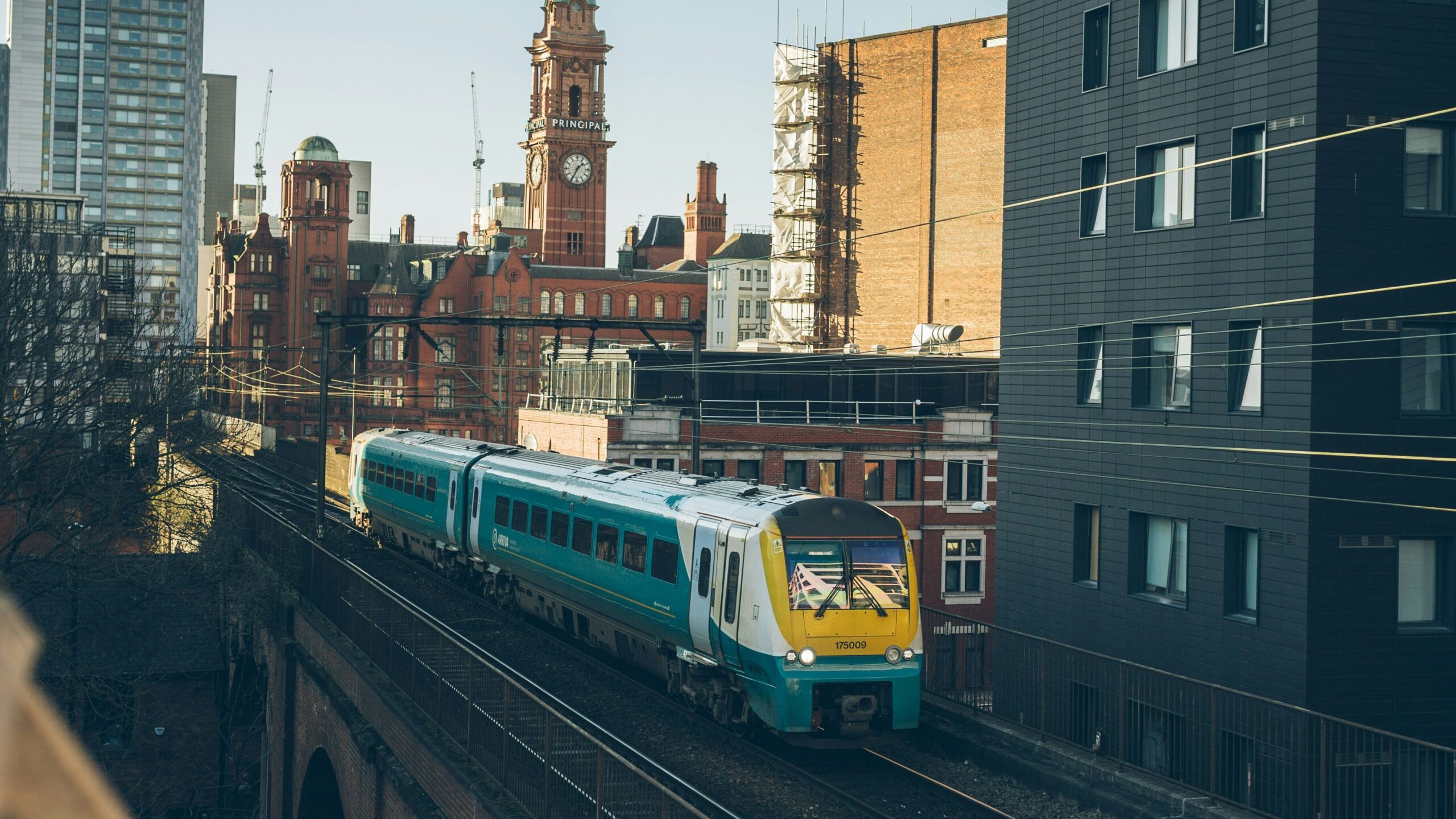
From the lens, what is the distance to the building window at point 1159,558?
859 inches

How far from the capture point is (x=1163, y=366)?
22719 millimetres

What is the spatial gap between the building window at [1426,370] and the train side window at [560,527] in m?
13.3

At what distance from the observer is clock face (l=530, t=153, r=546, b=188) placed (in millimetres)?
130500

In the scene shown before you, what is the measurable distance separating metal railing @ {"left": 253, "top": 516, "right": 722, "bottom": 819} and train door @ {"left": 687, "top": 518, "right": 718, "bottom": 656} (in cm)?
187

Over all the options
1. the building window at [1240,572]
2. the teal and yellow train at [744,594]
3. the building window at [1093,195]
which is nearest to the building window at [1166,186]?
the building window at [1093,195]

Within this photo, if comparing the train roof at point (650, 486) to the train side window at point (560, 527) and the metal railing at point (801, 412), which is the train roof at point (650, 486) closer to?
the train side window at point (560, 527)

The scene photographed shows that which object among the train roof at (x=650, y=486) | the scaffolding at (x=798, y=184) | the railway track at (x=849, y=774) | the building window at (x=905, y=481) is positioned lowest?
the railway track at (x=849, y=774)

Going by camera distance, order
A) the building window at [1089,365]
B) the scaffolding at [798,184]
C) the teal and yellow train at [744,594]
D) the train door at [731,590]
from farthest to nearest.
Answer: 1. the scaffolding at [798,184]
2. the building window at [1089,365]
3. the train door at [731,590]
4. the teal and yellow train at [744,594]

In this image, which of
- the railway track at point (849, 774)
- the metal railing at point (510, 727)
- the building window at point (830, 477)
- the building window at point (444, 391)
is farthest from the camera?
the building window at point (444, 391)

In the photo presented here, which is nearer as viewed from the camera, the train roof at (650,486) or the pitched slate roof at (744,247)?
the train roof at (650,486)

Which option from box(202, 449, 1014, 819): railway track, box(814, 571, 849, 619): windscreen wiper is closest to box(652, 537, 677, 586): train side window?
box(202, 449, 1014, 819): railway track

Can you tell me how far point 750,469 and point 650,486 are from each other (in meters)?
31.3

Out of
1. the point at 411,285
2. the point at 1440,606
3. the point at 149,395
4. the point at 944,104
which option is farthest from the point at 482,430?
the point at 1440,606

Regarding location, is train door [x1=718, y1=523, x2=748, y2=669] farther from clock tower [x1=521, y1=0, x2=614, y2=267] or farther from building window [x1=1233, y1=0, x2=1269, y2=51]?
clock tower [x1=521, y1=0, x2=614, y2=267]
